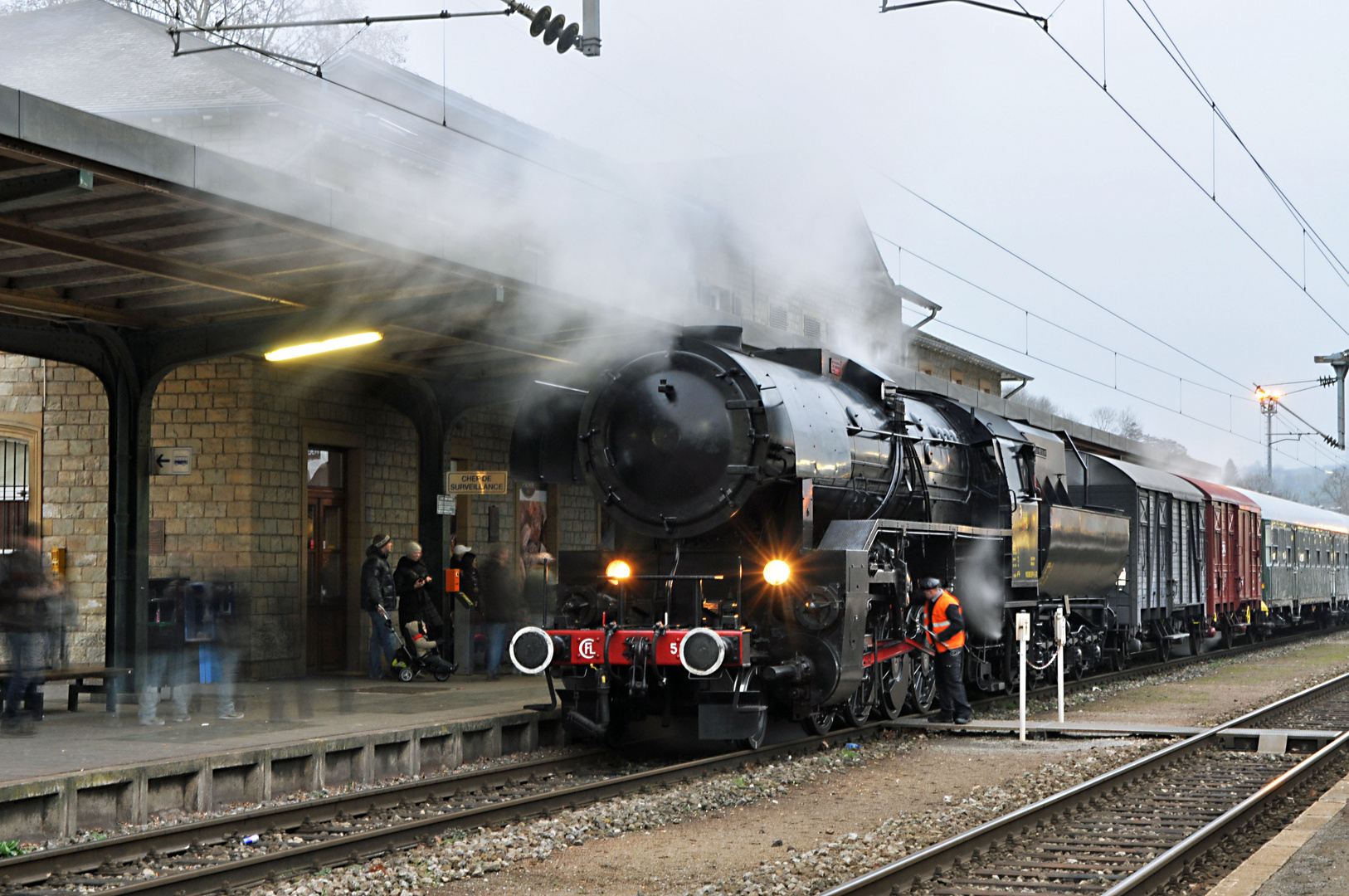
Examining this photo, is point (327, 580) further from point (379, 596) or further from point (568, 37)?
point (568, 37)

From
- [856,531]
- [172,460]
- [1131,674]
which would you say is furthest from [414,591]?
[1131,674]

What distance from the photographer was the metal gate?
13.9 metres

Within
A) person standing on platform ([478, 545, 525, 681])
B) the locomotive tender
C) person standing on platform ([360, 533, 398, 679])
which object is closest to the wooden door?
person standing on platform ([360, 533, 398, 679])

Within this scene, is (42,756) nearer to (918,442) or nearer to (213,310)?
(213,310)

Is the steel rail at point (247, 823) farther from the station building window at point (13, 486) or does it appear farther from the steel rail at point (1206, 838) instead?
the station building window at point (13, 486)

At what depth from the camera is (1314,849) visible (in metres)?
6.04

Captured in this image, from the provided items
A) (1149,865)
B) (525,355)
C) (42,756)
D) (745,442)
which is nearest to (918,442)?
(745,442)

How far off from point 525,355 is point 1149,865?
8.41 m

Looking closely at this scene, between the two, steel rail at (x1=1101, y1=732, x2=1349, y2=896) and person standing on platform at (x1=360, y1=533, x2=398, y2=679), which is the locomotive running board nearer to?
steel rail at (x1=1101, y1=732, x2=1349, y2=896)

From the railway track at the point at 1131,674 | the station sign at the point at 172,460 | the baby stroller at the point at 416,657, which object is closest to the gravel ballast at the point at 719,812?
the railway track at the point at 1131,674

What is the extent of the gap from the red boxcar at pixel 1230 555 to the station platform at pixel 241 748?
13.8 meters

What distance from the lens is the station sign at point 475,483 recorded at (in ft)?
45.4

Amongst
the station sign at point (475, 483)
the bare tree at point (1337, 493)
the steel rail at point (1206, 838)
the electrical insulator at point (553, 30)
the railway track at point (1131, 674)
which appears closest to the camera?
the steel rail at point (1206, 838)

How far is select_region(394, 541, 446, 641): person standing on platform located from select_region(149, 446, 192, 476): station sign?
2.35 metres
